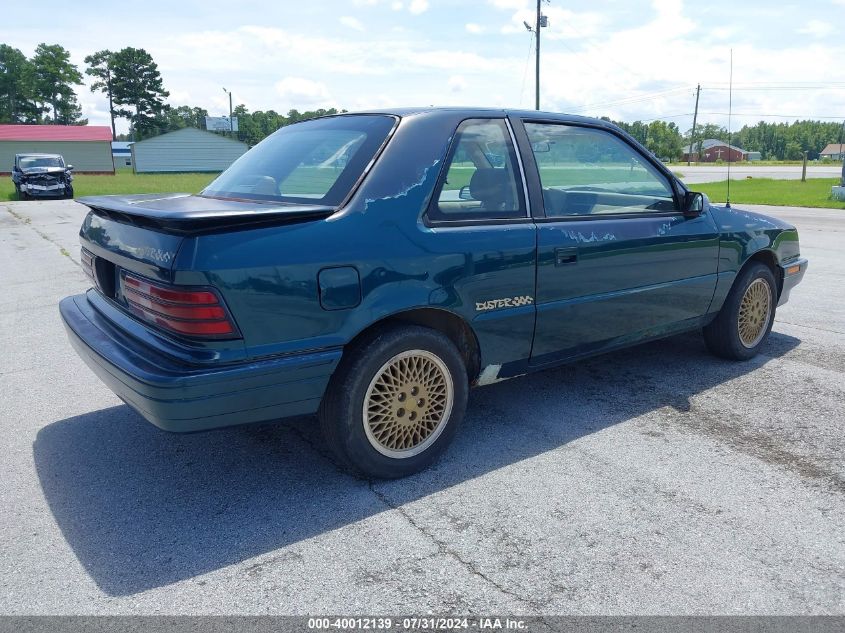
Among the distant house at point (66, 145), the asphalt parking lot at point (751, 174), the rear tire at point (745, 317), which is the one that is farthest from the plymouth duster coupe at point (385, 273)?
the distant house at point (66, 145)

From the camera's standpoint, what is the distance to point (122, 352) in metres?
3.04

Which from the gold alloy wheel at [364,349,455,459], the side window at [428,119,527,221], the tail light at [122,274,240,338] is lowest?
the gold alloy wheel at [364,349,455,459]

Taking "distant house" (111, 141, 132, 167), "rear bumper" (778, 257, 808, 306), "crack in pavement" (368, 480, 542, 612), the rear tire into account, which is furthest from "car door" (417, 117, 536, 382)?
"distant house" (111, 141, 132, 167)

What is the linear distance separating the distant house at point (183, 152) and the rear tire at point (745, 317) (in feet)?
206

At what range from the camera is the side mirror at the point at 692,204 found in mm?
4297

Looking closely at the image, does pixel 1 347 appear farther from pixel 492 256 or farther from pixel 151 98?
pixel 151 98

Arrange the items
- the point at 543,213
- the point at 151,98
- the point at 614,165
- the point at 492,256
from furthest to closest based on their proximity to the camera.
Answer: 1. the point at 151,98
2. the point at 614,165
3. the point at 543,213
4. the point at 492,256

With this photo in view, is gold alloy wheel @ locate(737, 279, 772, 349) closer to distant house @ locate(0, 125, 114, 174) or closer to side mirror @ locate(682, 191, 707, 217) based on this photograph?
side mirror @ locate(682, 191, 707, 217)

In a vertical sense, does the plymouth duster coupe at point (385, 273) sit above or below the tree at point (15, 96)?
below

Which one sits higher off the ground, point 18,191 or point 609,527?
point 18,191

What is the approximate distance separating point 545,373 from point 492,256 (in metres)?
1.69

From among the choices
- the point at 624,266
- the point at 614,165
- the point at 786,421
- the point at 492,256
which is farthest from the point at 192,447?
the point at 786,421

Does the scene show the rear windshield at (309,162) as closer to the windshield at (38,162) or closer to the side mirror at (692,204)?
the side mirror at (692,204)

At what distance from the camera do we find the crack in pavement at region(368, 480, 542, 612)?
7.80ft
